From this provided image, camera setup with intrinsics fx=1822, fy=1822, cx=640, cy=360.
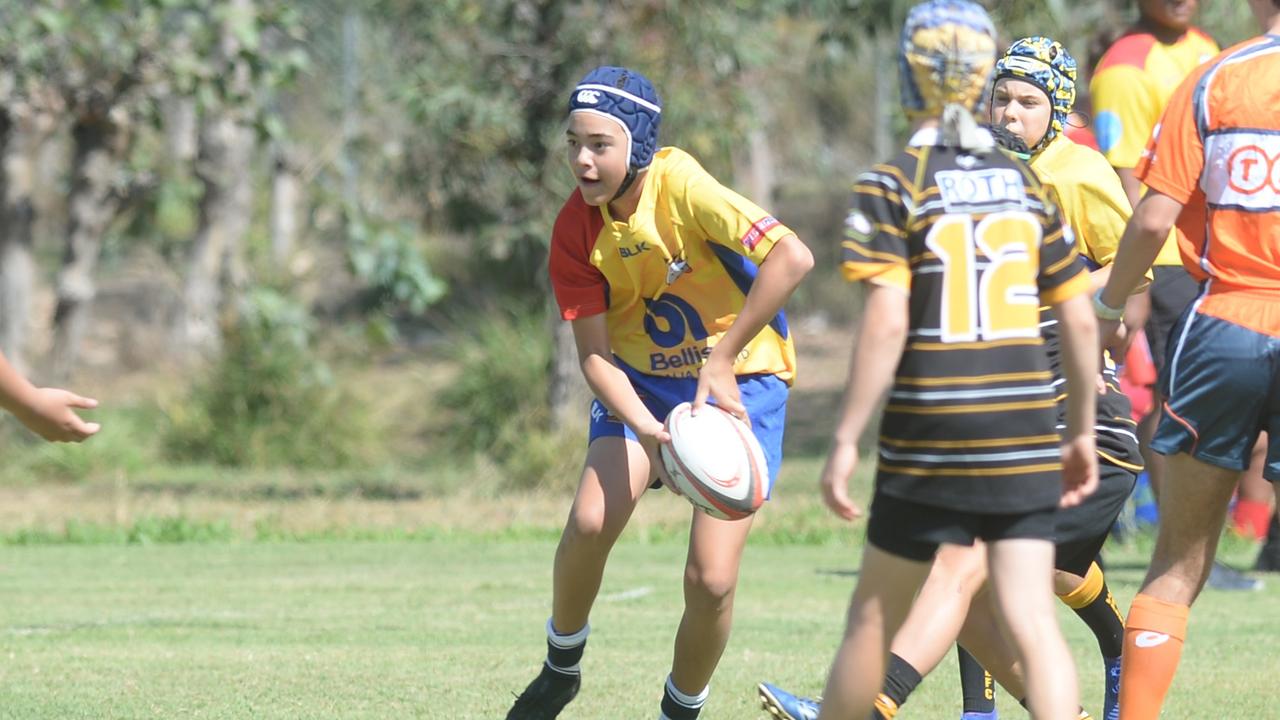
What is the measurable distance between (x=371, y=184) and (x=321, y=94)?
11.5 m

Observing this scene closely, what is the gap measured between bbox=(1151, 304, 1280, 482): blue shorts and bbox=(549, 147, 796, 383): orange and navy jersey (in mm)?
1211

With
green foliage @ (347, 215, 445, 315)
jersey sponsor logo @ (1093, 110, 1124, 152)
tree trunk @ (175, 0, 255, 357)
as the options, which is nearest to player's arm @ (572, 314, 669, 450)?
jersey sponsor logo @ (1093, 110, 1124, 152)

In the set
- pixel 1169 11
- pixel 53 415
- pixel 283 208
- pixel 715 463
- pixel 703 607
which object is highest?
pixel 1169 11

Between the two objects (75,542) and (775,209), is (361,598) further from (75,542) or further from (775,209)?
(775,209)

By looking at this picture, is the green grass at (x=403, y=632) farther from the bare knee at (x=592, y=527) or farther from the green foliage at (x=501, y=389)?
the green foliage at (x=501, y=389)

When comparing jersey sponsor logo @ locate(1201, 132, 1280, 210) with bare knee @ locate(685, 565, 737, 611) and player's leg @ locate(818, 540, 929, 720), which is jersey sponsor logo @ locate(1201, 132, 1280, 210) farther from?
bare knee @ locate(685, 565, 737, 611)

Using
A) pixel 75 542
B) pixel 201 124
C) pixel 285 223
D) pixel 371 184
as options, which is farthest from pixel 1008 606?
pixel 371 184

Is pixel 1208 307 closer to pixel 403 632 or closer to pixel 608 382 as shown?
Result: pixel 608 382

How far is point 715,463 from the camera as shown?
203 inches

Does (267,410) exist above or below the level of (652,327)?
below

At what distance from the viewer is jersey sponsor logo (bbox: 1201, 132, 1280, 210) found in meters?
4.96

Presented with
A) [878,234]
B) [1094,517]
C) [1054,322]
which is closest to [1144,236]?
[1054,322]

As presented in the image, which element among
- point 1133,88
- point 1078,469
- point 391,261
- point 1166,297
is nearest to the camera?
point 1078,469

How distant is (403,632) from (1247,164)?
4.58 meters
